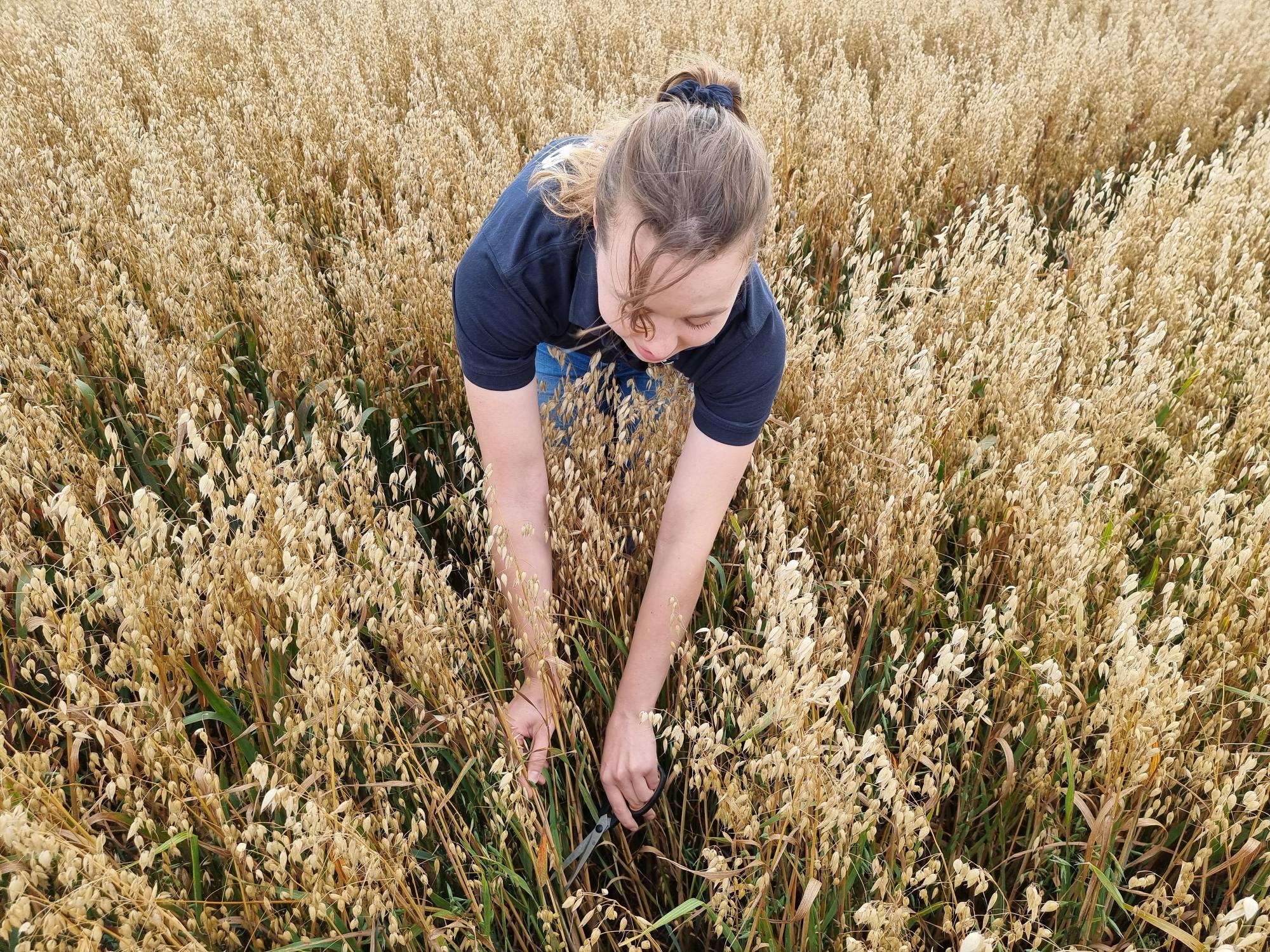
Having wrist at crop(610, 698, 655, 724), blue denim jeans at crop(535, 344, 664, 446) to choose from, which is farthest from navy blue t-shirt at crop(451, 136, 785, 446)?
wrist at crop(610, 698, 655, 724)

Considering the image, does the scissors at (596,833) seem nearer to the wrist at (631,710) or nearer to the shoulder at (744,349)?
the wrist at (631,710)

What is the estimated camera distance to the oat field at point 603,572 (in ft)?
3.34

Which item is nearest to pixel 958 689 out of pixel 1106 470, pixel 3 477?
pixel 1106 470

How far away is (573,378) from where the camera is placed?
6.54ft

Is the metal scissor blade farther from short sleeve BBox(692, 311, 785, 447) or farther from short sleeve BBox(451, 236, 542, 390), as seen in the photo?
short sleeve BBox(451, 236, 542, 390)

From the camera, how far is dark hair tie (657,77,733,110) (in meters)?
1.47

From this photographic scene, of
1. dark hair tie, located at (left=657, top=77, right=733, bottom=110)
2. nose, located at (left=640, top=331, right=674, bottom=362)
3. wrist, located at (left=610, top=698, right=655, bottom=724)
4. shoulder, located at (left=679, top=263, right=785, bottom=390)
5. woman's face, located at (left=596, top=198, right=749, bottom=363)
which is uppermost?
dark hair tie, located at (left=657, top=77, right=733, bottom=110)

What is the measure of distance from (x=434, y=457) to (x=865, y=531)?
1.00 m

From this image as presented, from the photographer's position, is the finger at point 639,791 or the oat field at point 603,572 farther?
the finger at point 639,791

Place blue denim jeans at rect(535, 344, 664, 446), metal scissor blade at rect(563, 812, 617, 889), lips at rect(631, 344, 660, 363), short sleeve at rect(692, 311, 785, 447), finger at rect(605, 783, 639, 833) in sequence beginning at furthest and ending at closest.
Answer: blue denim jeans at rect(535, 344, 664, 446)
short sleeve at rect(692, 311, 785, 447)
lips at rect(631, 344, 660, 363)
finger at rect(605, 783, 639, 833)
metal scissor blade at rect(563, 812, 617, 889)

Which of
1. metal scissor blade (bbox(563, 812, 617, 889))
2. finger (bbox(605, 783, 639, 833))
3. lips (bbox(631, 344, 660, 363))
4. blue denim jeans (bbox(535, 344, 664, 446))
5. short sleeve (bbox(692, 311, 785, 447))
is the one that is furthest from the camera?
blue denim jeans (bbox(535, 344, 664, 446))

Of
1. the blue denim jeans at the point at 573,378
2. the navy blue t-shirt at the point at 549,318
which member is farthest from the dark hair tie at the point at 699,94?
the blue denim jeans at the point at 573,378

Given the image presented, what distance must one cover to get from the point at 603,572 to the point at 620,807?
43 centimetres

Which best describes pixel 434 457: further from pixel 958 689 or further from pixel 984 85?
pixel 984 85
